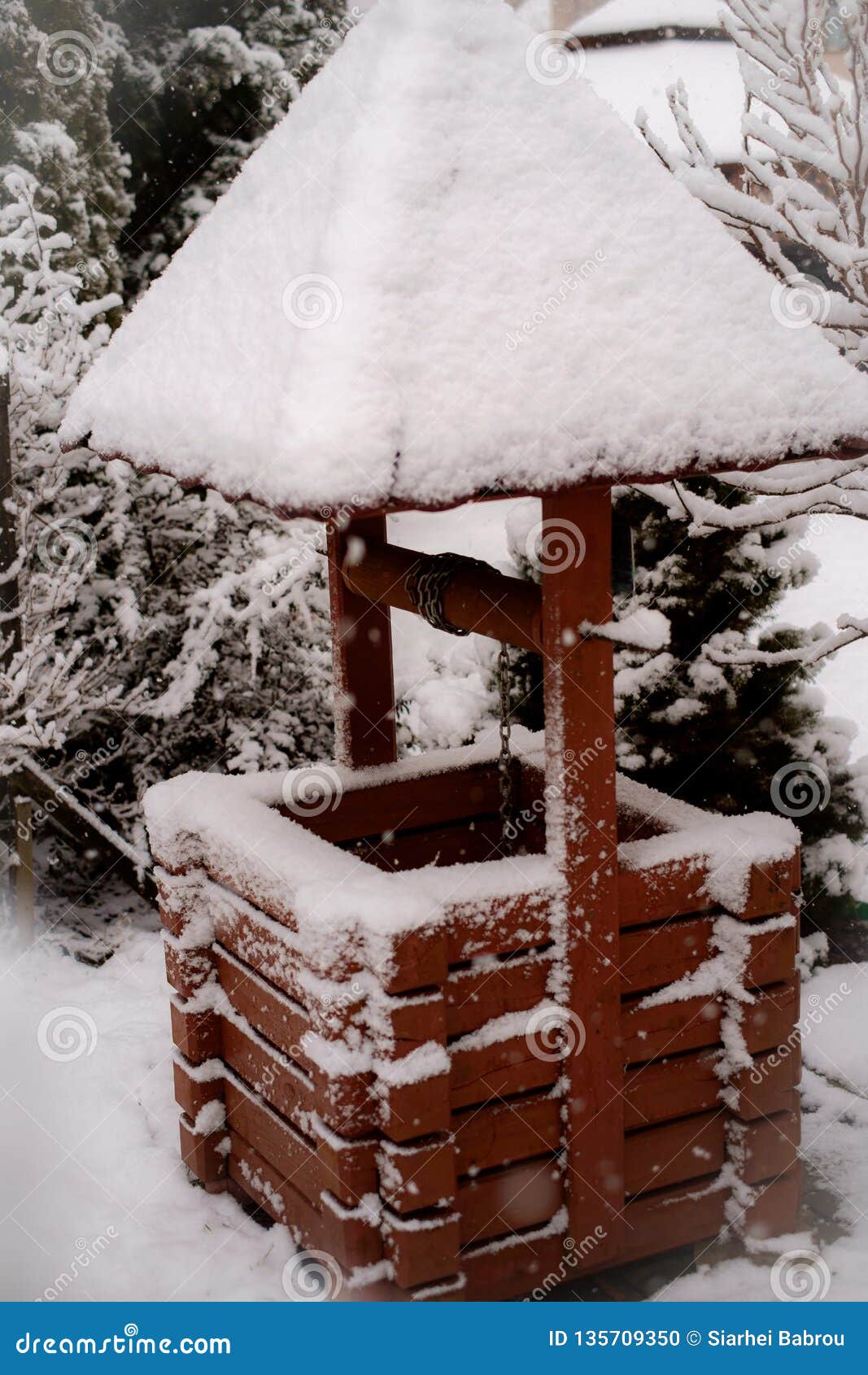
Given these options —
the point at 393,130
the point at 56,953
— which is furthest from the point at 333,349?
the point at 56,953

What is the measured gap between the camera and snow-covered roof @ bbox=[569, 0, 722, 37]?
15.5 metres

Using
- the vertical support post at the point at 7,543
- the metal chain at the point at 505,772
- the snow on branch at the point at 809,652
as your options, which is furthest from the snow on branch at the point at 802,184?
the vertical support post at the point at 7,543

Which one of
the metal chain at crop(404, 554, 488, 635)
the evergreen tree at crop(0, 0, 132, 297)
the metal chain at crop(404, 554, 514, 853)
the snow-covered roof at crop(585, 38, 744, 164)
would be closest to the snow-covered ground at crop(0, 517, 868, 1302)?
the metal chain at crop(404, 554, 514, 853)

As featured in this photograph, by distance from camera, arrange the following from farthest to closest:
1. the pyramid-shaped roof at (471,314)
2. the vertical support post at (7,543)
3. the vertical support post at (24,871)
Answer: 1. the vertical support post at (24,871)
2. the vertical support post at (7,543)
3. the pyramid-shaped roof at (471,314)

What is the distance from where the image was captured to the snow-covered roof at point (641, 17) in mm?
15477

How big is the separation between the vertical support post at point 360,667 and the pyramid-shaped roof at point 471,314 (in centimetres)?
106

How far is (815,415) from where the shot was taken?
11.0 feet

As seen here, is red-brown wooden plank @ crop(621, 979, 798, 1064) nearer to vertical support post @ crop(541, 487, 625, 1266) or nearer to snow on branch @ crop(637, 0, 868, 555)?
vertical support post @ crop(541, 487, 625, 1266)

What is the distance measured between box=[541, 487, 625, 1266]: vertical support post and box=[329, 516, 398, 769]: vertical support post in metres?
1.18

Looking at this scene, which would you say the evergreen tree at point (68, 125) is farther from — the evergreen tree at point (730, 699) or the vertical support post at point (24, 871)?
the evergreen tree at point (730, 699)

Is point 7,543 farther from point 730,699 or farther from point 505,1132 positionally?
point 505,1132

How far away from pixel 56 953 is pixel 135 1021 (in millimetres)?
1233

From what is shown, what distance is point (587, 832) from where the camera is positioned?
3.52 meters

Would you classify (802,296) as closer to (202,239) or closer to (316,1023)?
(202,239)
